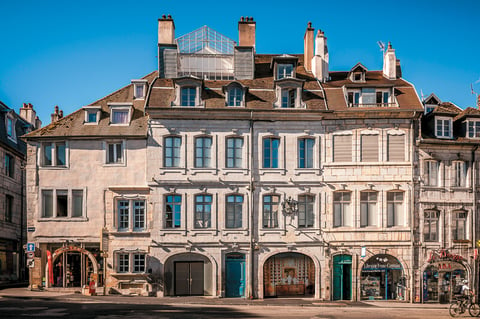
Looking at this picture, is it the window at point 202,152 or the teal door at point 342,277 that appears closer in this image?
the teal door at point 342,277

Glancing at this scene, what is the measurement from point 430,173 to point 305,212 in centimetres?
771

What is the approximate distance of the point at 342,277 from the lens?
1208 inches

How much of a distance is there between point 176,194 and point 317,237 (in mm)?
8490

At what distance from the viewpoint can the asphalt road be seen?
2228cm

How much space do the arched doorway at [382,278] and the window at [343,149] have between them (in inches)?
234

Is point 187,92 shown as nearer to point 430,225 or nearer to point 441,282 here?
point 430,225

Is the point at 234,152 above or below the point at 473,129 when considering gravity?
below

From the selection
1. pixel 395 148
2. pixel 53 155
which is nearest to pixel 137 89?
pixel 53 155

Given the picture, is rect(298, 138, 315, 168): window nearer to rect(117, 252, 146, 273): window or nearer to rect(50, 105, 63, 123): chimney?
rect(117, 252, 146, 273): window

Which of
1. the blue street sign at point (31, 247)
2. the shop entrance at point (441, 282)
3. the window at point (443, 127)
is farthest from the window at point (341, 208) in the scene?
the blue street sign at point (31, 247)

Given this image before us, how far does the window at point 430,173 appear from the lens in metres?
31.1

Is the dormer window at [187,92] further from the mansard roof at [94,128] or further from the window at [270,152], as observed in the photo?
the window at [270,152]

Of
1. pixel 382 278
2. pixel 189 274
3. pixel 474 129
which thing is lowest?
pixel 382 278

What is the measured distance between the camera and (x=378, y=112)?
30.8 m
